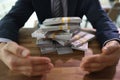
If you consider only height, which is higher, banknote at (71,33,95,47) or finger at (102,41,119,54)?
finger at (102,41,119,54)

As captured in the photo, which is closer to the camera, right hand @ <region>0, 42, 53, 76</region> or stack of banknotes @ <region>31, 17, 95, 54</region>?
right hand @ <region>0, 42, 53, 76</region>

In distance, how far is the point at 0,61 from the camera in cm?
71

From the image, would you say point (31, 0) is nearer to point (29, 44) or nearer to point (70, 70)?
point (29, 44)

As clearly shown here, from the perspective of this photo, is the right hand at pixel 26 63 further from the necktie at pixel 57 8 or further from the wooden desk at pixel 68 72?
the necktie at pixel 57 8

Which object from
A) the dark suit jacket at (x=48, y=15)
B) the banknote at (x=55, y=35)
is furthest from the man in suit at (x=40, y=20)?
the banknote at (x=55, y=35)

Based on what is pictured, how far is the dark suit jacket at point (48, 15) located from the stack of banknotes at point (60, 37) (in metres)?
0.10

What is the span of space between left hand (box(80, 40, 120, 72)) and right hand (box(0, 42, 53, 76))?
0.11m

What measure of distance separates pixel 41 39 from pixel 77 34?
0.49 ft

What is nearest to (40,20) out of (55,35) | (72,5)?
(72,5)

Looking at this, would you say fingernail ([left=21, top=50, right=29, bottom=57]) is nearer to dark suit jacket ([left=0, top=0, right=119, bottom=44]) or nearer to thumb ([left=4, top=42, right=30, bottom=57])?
thumb ([left=4, top=42, right=30, bottom=57])

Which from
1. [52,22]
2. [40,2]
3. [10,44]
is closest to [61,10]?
[40,2]

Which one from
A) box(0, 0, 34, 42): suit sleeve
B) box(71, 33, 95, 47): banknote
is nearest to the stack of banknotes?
box(71, 33, 95, 47): banknote

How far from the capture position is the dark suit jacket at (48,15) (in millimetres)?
785

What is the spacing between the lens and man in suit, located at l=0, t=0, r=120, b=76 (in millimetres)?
629
